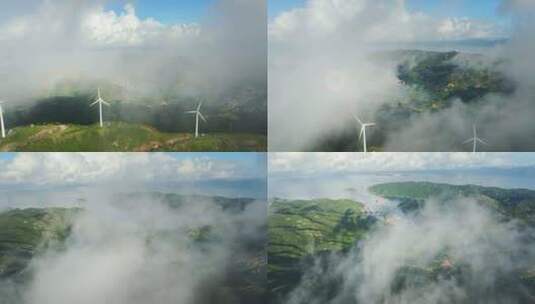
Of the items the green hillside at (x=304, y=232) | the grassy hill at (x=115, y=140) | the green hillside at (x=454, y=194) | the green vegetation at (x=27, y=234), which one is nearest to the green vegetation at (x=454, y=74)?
the green hillside at (x=454, y=194)

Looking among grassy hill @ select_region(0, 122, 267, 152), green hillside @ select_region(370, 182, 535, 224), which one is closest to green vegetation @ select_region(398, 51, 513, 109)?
green hillside @ select_region(370, 182, 535, 224)

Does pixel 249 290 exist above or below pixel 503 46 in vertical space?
below

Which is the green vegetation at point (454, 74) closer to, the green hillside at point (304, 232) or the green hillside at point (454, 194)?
the green hillside at point (454, 194)

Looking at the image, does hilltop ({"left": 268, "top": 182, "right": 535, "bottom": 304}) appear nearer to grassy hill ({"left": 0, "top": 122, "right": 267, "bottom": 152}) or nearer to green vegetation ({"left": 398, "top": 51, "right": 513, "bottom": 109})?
grassy hill ({"left": 0, "top": 122, "right": 267, "bottom": 152})

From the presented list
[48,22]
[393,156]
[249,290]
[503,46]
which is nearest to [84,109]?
[48,22]

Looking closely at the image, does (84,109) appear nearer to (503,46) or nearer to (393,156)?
(393,156)

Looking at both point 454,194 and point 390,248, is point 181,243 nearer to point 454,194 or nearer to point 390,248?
point 390,248

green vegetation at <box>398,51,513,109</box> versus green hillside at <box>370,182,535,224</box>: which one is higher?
green vegetation at <box>398,51,513,109</box>
